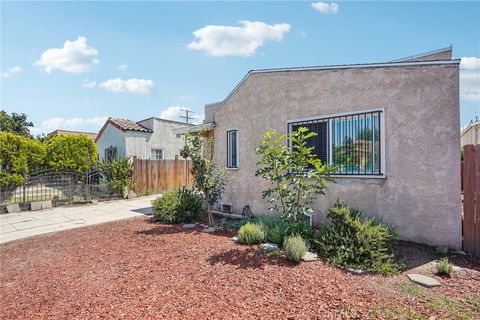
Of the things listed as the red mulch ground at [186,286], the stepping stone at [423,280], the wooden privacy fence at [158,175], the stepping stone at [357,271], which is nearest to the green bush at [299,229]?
the red mulch ground at [186,286]

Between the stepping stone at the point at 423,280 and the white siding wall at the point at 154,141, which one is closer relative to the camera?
the stepping stone at the point at 423,280

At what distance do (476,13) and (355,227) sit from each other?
638 centimetres

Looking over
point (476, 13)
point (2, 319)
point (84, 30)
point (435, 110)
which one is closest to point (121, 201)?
point (84, 30)

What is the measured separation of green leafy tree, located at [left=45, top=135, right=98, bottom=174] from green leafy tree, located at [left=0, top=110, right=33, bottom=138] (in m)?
23.7

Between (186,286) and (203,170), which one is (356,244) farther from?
(203,170)

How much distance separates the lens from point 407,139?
5848mm

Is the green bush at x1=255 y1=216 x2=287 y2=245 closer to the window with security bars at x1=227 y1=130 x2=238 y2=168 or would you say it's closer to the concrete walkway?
the window with security bars at x1=227 y1=130 x2=238 y2=168

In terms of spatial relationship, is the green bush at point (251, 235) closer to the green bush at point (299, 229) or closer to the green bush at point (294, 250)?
the green bush at point (299, 229)

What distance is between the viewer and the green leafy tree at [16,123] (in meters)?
30.9

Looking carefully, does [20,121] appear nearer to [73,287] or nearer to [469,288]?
[73,287]

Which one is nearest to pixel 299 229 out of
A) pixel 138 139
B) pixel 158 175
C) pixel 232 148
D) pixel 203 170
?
pixel 203 170

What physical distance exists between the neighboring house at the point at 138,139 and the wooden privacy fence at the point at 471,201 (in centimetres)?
1481

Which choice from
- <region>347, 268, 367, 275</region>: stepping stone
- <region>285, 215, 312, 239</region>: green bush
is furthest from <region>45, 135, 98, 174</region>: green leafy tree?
<region>347, 268, 367, 275</region>: stepping stone

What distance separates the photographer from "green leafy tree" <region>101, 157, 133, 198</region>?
14.8 m
